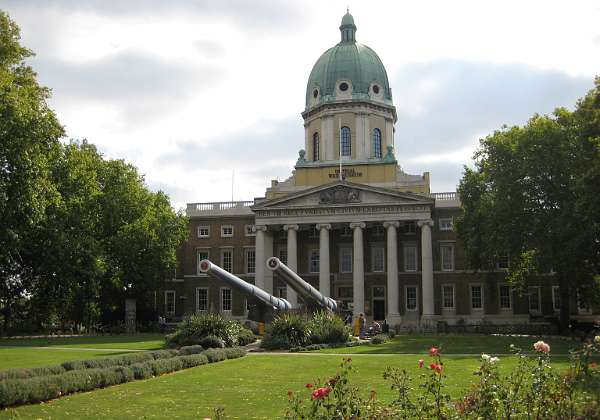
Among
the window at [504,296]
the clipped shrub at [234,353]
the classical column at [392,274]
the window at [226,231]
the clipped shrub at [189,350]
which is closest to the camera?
the clipped shrub at [189,350]

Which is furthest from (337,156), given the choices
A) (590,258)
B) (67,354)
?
(67,354)

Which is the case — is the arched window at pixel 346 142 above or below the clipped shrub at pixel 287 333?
above

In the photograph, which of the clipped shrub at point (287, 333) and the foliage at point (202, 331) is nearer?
the foliage at point (202, 331)

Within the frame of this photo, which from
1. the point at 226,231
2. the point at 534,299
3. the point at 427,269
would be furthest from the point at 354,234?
the point at 534,299

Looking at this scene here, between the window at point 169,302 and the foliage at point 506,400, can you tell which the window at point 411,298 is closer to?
the window at point 169,302

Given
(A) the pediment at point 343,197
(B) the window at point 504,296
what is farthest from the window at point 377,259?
Result: (B) the window at point 504,296

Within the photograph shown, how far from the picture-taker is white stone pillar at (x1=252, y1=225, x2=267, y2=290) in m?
61.4

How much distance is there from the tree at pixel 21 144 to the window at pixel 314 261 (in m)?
29.7

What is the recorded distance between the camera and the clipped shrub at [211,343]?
99.4ft

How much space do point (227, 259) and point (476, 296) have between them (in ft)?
77.4

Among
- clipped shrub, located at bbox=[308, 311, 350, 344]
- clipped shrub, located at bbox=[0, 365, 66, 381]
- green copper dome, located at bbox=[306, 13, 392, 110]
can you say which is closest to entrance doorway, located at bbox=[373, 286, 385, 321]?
green copper dome, located at bbox=[306, 13, 392, 110]

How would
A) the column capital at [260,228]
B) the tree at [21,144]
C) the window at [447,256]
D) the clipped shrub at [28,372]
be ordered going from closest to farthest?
the clipped shrub at [28,372]
the tree at [21,144]
the window at [447,256]
the column capital at [260,228]

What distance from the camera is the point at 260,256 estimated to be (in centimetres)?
6184

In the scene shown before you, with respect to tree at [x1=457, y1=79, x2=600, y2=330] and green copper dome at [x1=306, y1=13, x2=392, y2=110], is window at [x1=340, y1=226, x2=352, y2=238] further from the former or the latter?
tree at [x1=457, y1=79, x2=600, y2=330]
